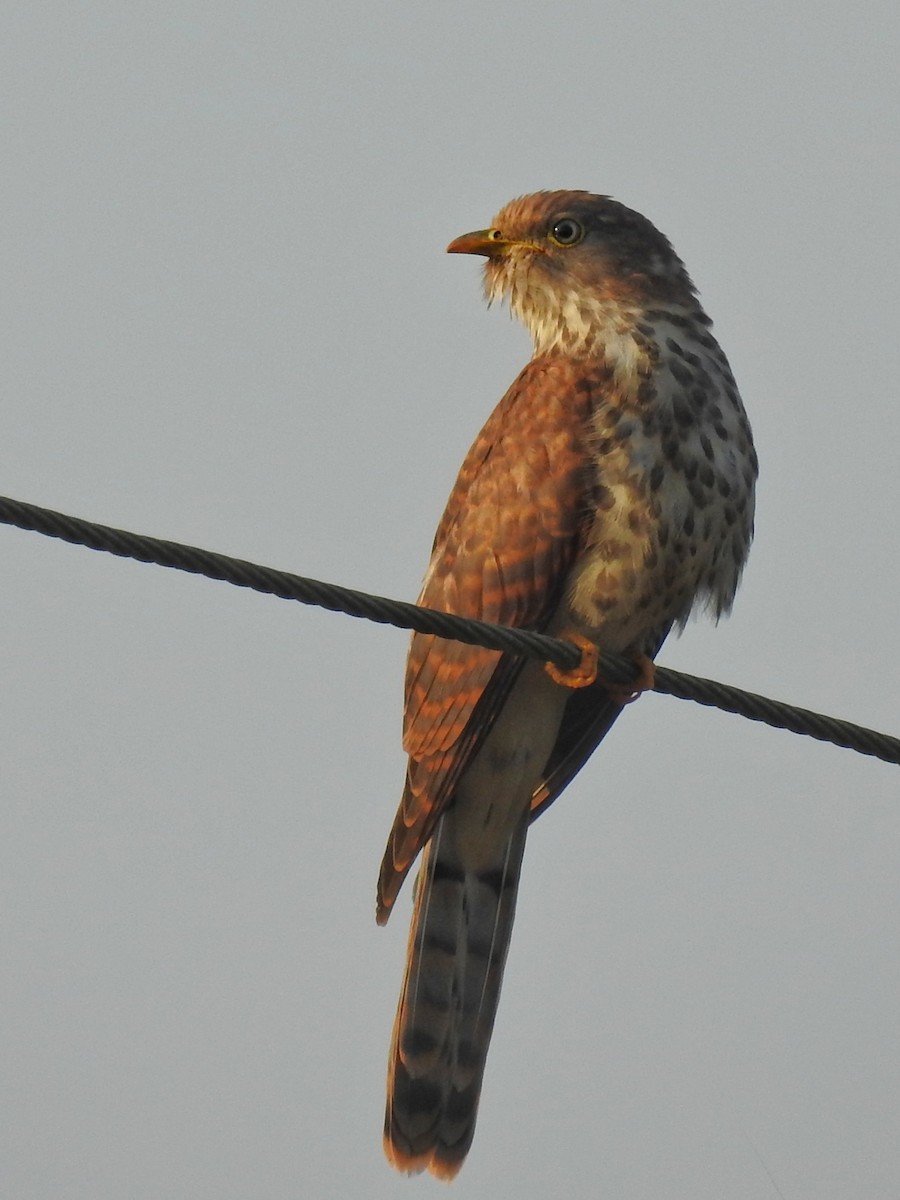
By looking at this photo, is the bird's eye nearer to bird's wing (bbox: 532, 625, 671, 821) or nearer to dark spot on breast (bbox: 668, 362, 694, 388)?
dark spot on breast (bbox: 668, 362, 694, 388)

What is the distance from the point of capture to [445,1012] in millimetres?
5848

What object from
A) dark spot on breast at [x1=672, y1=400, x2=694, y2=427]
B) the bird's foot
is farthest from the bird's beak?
the bird's foot

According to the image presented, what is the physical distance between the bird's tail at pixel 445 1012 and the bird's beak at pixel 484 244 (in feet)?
6.44

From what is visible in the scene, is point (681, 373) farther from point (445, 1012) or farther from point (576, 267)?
point (445, 1012)

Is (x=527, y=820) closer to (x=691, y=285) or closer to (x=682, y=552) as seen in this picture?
(x=682, y=552)

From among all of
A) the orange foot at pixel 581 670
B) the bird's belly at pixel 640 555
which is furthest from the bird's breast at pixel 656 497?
the orange foot at pixel 581 670

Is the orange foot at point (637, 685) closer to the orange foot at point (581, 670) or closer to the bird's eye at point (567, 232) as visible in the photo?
the orange foot at point (581, 670)

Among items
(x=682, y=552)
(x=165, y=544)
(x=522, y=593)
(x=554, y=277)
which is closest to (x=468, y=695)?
(x=522, y=593)

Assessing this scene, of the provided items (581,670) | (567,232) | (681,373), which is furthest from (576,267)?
(581,670)

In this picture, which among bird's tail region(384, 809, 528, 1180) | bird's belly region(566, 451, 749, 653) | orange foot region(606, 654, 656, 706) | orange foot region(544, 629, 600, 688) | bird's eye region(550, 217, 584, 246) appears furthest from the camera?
bird's eye region(550, 217, 584, 246)

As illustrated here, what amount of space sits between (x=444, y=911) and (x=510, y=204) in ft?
7.97

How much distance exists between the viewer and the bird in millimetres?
5449

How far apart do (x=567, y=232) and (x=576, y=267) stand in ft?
0.68

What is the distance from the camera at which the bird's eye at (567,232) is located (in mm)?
6398
